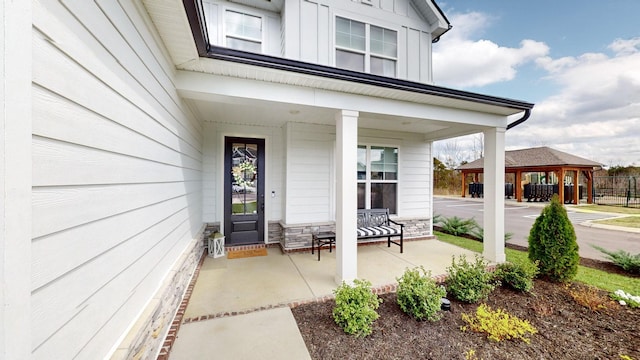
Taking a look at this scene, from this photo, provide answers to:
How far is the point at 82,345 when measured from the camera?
3.74ft

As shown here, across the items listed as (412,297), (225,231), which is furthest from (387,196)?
(225,231)

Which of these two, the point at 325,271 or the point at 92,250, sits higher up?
the point at 92,250

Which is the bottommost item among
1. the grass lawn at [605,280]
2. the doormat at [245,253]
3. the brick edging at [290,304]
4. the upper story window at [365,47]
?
the grass lawn at [605,280]

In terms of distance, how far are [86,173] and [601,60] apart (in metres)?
14.8

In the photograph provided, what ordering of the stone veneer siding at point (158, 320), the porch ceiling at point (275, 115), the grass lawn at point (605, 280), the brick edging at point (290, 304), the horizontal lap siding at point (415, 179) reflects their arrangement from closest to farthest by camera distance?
1. the stone veneer siding at point (158, 320)
2. the brick edging at point (290, 304)
3. the porch ceiling at point (275, 115)
4. the grass lawn at point (605, 280)
5. the horizontal lap siding at point (415, 179)

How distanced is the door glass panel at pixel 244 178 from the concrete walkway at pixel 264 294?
1.16 m

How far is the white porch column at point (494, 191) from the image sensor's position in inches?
182

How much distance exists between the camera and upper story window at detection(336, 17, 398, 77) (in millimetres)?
5520

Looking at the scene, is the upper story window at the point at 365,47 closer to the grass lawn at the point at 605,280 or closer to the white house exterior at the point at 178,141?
the white house exterior at the point at 178,141

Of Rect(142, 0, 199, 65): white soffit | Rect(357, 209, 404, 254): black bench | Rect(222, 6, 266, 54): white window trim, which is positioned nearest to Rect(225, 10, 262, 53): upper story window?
Rect(222, 6, 266, 54): white window trim

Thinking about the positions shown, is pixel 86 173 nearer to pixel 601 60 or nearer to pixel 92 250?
pixel 92 250

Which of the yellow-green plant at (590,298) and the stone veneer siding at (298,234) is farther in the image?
the stone veneer siding at (298,234)

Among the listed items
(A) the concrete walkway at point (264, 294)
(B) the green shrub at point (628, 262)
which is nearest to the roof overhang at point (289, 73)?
(A) the concrete walkway at point (264, 294)

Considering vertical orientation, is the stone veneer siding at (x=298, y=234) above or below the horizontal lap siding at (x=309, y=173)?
below
